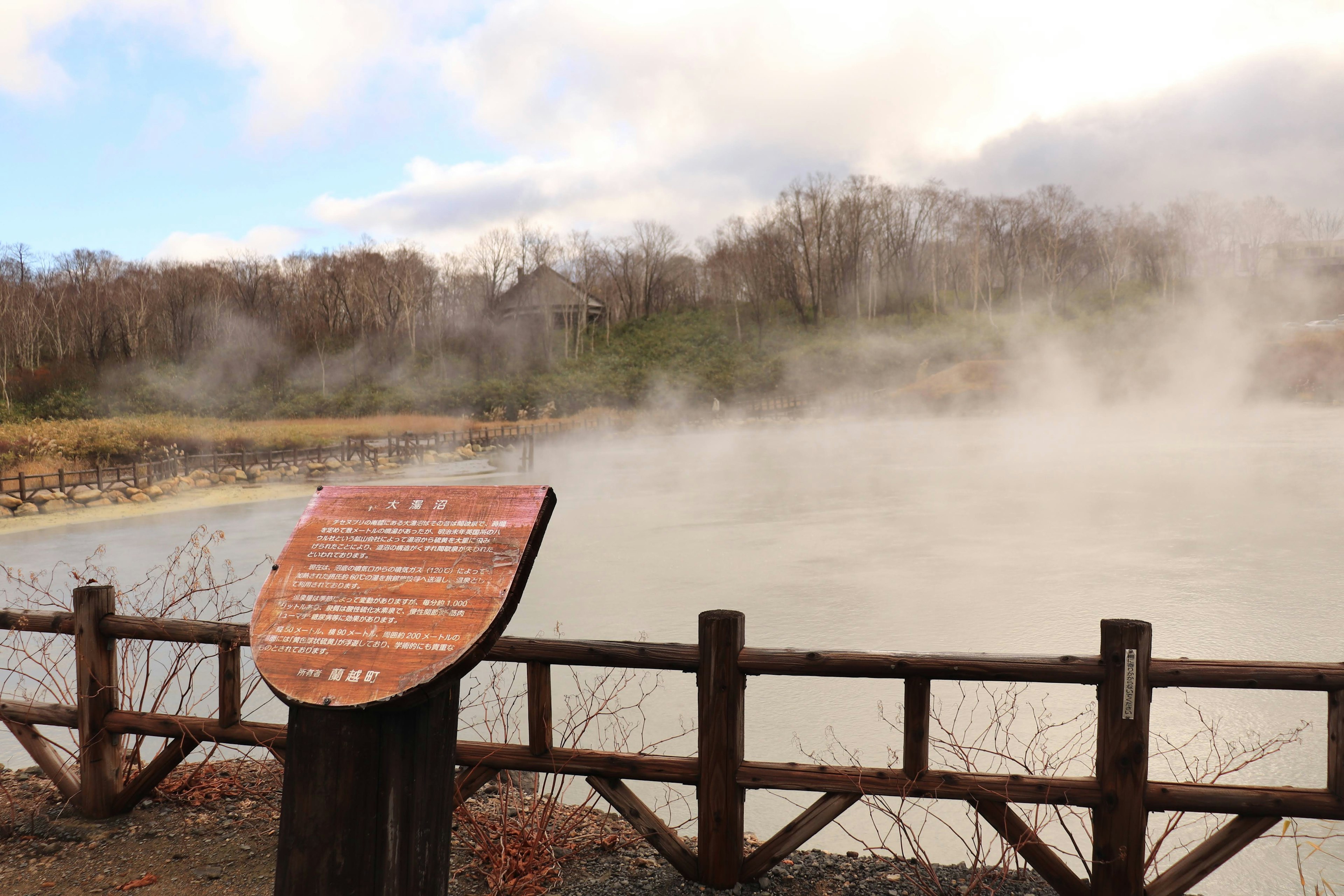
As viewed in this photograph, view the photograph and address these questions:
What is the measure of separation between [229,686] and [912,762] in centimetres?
300

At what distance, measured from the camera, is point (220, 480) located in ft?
90.3

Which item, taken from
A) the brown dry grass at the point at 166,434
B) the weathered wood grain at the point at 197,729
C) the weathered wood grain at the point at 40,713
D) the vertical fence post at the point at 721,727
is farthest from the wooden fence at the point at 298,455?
the vertical fence post at the point at 721,727

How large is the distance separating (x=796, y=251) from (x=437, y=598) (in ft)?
210

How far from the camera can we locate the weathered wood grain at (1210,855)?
315 cm

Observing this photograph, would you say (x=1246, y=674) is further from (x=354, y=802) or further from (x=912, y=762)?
(x=354, y=802)

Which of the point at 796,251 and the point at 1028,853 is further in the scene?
the point at 796,251

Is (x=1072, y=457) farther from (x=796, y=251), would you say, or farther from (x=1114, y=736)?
(x=796, y=251)

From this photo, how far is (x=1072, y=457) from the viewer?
26.2 meters

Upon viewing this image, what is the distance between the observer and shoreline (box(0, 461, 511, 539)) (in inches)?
781

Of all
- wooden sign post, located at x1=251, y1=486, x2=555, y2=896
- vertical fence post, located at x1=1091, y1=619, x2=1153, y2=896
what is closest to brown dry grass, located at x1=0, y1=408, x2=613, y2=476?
wooden sign post, located at x1=251, y1=486, x2=555, y2=896

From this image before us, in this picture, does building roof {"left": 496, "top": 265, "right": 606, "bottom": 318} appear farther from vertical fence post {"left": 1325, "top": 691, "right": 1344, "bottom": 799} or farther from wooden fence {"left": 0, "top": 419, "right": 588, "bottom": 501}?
vertical fence post {"left": 1325, "top": 691, "right": 1344, "bottom": 799}

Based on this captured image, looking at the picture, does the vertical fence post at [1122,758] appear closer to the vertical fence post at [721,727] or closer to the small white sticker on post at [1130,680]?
the small white sticker on post at [1130,680]

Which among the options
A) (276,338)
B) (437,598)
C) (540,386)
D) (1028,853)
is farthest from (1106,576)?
(276,338)

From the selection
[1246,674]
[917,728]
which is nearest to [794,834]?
[917,728]
